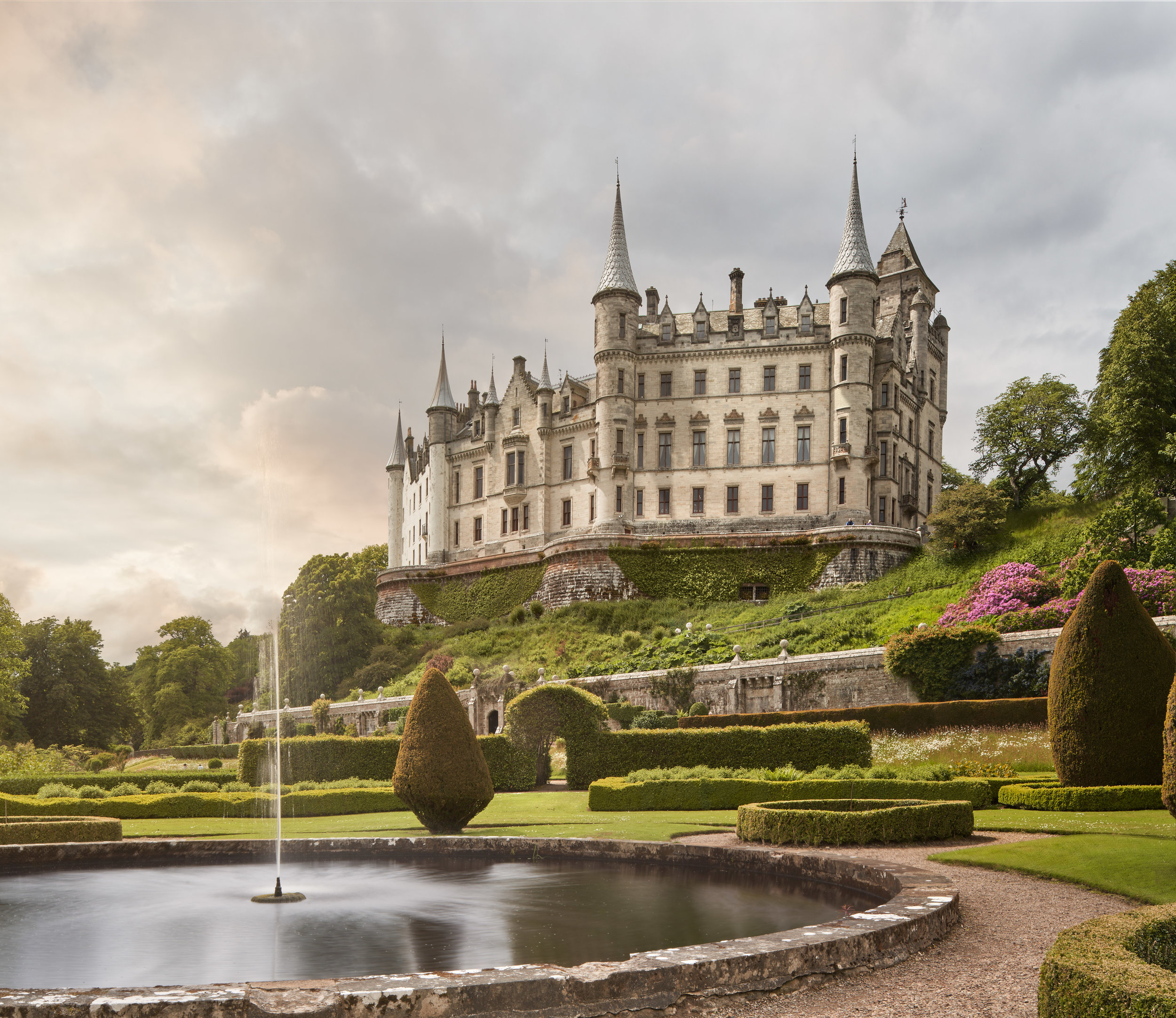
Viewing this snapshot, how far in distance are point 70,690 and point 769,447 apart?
4233 cm

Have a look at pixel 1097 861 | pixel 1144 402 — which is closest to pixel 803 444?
pixel 1144 402

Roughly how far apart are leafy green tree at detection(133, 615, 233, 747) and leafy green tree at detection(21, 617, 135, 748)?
8069mm

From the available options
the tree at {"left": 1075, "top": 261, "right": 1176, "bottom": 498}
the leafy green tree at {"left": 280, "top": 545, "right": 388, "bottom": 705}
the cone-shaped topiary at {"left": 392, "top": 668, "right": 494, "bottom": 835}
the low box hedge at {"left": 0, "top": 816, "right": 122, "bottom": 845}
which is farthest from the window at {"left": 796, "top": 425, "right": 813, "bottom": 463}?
the low box hedge at {"left": 0, "top": 816, "right": 122, "bottom": 845}

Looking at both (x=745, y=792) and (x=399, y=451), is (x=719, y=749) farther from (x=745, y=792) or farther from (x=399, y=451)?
(x=399, y=451)

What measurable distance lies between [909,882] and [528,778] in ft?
62.7

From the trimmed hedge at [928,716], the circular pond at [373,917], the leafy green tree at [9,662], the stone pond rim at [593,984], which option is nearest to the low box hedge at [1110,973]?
the stone pond rim at [593,984]

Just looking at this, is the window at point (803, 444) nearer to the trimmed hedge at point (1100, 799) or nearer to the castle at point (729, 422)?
the castle at point (729, 422)

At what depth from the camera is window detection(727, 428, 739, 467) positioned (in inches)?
2190

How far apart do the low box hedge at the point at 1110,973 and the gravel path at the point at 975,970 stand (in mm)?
871

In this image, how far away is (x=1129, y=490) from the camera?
35.6 metres

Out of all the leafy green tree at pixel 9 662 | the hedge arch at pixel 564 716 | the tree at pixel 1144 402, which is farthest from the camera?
the leafy green tree at pixel 9 662

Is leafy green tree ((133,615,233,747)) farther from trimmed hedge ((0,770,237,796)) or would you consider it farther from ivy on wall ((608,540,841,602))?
trimmed hedge ((0,770,237,796))

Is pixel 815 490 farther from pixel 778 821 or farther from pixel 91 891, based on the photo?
pixel 91 891

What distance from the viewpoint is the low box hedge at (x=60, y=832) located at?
15547mm
